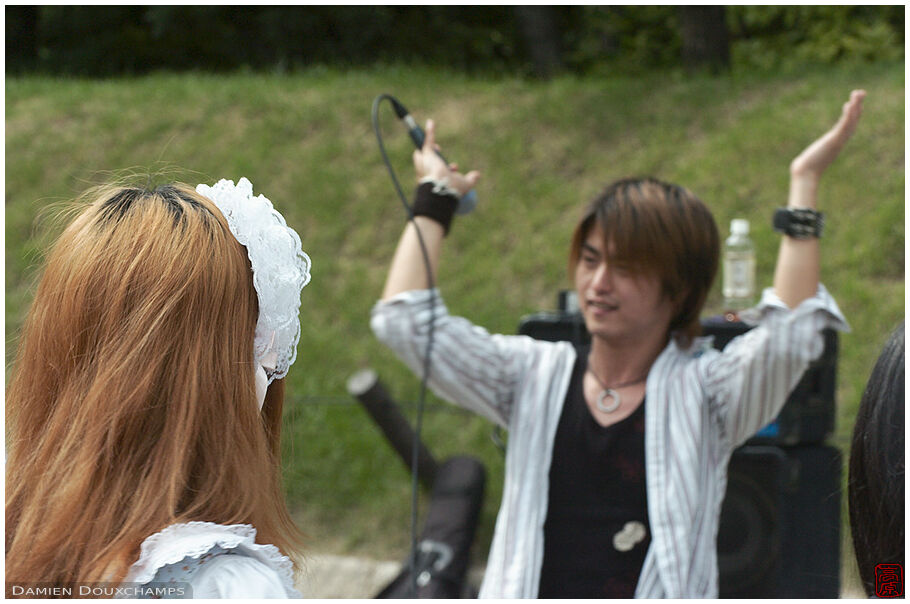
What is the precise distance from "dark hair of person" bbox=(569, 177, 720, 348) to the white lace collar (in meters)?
1.23

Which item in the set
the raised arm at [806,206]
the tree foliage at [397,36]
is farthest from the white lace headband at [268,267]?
the tree foliage at [397,36]

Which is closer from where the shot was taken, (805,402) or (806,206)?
(806,206)

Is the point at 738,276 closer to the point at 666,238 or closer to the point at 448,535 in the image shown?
the point at 666,238

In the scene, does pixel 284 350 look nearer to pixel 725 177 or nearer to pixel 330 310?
pixel 330 310

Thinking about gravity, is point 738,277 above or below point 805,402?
above

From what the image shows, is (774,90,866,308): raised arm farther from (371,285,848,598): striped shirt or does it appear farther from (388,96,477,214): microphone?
(388,96,477,214): microphone

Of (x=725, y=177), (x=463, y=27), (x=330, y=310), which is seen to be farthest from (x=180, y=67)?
(x=725, y=177)

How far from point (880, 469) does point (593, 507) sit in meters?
0.92

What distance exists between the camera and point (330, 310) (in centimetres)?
548

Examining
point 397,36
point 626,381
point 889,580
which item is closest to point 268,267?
point 889,580

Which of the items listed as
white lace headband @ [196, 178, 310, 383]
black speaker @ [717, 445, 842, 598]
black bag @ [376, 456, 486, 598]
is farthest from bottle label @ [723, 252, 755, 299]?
white lace headband @ [196, 178, 310, 383]

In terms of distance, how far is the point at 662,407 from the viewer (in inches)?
77.4

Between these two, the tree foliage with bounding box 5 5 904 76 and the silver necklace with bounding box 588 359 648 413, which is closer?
the silver necklace with bounding box 588 359 648 413

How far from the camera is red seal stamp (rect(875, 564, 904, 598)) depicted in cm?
117
